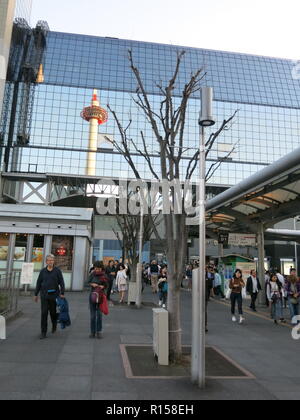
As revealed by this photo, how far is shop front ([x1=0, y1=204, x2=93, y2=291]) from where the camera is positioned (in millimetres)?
19094

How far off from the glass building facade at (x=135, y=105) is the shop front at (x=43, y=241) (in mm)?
37609

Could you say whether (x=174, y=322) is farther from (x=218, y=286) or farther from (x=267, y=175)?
(x=218, y=286)

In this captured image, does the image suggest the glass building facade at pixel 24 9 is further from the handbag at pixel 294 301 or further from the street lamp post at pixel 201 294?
the street lamp post at pixel 201 294

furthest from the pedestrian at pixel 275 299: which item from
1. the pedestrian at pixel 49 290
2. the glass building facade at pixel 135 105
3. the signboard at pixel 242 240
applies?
the glass building facade at pixel 135 105

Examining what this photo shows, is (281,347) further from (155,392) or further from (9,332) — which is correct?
(9,332)

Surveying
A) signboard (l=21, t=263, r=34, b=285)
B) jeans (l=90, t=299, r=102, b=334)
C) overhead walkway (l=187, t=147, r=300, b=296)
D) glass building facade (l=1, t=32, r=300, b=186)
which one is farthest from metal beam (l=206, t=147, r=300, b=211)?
glass building facade (l=1, t=32, r=300, b=186)

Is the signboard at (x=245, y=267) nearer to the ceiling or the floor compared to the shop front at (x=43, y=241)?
nearer to the floor

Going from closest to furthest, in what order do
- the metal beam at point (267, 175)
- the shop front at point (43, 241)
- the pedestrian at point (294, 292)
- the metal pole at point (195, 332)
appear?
1. the metal pole at point (195, 332)
2. the metal beam at point (267, 175)
3. the pedestrian at point (294, 292)
4. the shop front at point (43, 241)

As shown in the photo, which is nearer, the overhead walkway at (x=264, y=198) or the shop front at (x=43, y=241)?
the overhead walkway at (x=264, y=198)

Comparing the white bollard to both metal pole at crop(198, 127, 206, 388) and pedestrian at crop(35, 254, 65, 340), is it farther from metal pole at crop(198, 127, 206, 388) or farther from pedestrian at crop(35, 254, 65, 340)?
metal pole at crop(198, 127, 206, 388)

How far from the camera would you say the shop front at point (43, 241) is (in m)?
19.1

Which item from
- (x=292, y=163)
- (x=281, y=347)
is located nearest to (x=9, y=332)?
(x=281, y=347)

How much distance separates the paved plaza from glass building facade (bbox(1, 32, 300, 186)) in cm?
4808

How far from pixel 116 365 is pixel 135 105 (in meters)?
54.2
